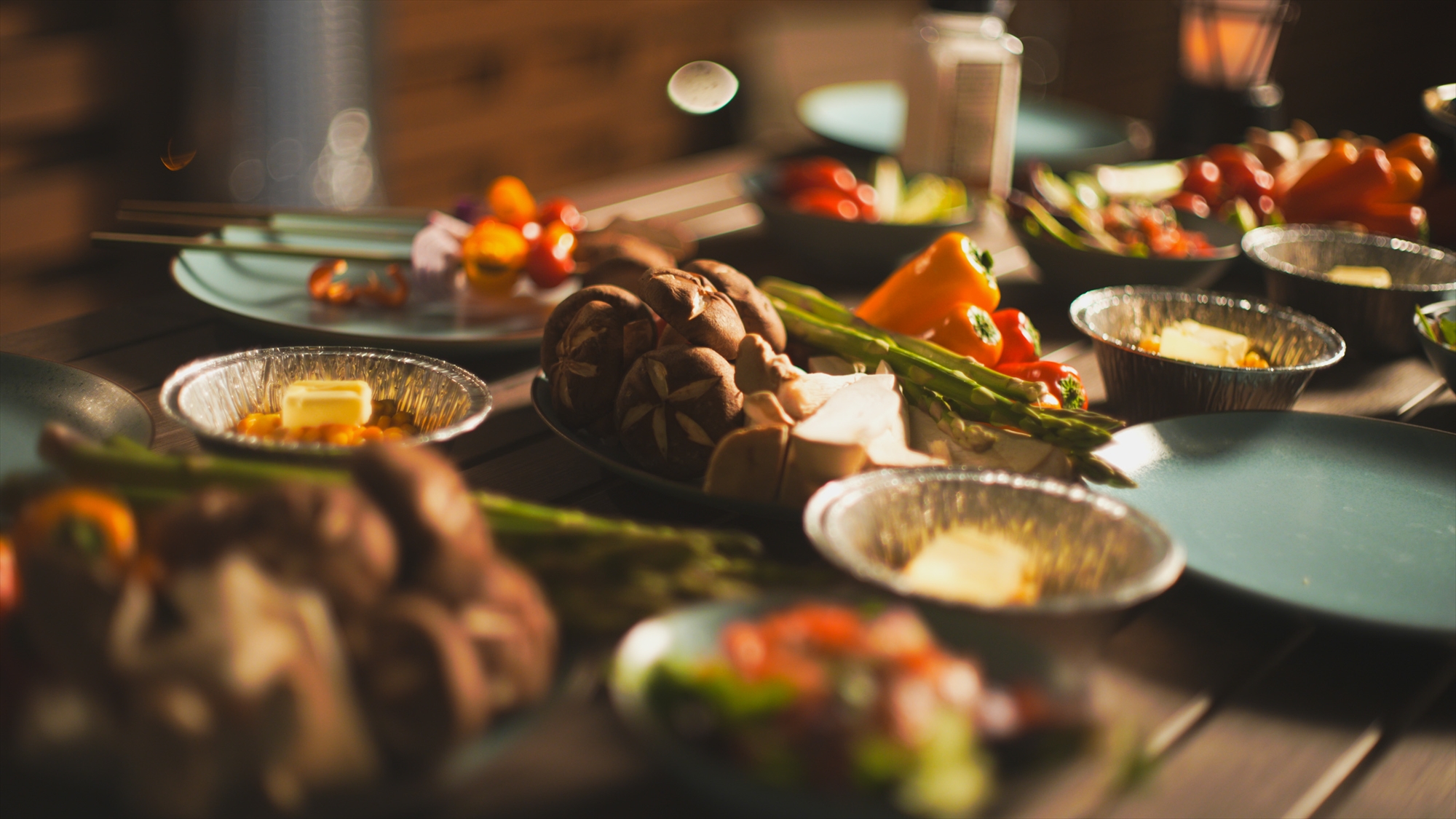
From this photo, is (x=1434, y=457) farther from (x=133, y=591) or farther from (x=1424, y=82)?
(x=1424, y=82)

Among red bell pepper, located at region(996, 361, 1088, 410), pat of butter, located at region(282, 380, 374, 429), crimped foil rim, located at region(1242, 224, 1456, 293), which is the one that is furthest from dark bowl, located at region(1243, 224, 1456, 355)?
pat of butter, located at region(282, 380, 374, 429)

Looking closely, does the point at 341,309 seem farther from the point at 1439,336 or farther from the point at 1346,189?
the point at 1346,189

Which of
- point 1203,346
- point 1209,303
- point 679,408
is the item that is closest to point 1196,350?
point 1203,346

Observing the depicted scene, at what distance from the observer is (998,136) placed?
2447 mm

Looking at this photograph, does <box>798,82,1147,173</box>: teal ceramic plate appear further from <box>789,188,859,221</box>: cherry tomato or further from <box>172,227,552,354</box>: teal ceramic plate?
<box>172,227,552,354</box>: teal ceramic plate

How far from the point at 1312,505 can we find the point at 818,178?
1140 millimetres

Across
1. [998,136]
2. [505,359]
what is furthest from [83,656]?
[998,136]

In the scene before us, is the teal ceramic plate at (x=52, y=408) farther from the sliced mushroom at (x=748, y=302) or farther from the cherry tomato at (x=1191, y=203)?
the cherry tomato at (x=1191, y=203)

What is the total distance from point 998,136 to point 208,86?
250 centimetres

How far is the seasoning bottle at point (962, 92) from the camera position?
2.34m

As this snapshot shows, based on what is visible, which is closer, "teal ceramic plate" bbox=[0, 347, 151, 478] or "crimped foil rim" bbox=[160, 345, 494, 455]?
"crimped foil rim" bbox=[160, 345, 494, 455]

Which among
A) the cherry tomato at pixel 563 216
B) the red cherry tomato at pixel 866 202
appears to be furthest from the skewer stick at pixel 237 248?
the red cherry tomato at pixel 866 202

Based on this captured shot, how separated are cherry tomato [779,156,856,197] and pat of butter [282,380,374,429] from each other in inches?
47.9

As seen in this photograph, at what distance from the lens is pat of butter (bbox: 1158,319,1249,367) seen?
156cm
